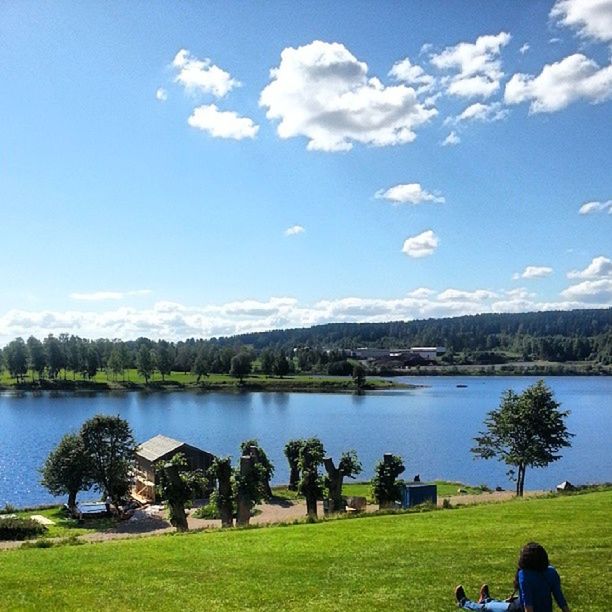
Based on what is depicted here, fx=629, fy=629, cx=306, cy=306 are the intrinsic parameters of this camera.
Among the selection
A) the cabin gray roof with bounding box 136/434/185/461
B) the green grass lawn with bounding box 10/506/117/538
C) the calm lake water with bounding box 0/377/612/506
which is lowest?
the calm lake water with bounding box 0/377/612/506

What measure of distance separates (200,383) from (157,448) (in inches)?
4704

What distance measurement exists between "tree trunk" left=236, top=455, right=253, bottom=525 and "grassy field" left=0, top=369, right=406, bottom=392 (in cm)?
13364

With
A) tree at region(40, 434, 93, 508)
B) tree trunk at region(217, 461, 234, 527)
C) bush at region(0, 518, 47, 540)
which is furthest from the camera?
tree at region(40, 434, 93, 508)

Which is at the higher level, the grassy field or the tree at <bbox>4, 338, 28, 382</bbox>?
the tree at <bbox>4, 338, 28, 382</bbox>

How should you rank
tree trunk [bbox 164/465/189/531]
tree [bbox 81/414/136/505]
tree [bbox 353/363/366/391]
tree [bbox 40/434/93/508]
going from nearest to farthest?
tree trunk [bbox 164/465/189/531], tree [bbox 40/434/93/508], tree [bbox 81/414/136/505], tree [bbox 353/363/366/391]

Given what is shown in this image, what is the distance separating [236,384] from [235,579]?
156478mm

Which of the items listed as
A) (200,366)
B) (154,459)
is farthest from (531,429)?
(200,366)

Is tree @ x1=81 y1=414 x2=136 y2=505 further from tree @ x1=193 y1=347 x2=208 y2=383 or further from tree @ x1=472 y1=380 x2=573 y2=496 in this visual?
tree @ x1=193 y1=347 x2=208 y2=383

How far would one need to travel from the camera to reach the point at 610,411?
115 metres

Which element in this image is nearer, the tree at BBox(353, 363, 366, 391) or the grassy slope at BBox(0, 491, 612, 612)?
the grassy slope at BBox(0, 491, 612, 612)

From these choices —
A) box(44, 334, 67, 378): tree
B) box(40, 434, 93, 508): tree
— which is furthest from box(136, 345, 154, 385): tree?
box(40, 434, 93, 508): tree

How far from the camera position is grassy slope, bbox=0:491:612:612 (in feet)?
42.7

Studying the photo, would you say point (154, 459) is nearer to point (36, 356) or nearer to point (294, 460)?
point (294, 460)

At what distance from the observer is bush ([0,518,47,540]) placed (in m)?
32.9
